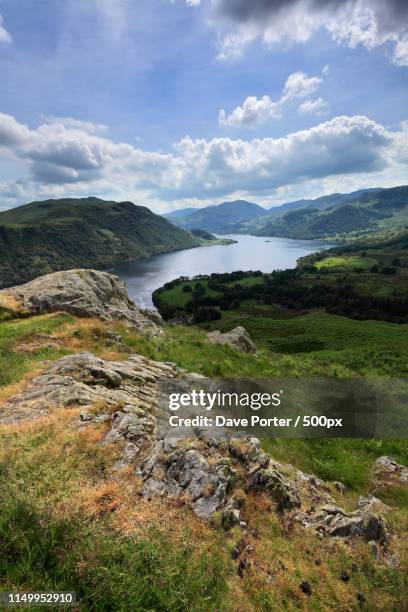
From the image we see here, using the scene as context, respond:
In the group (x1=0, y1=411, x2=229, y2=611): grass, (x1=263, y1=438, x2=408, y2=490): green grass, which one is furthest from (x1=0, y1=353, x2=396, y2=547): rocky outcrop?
(x1=263, y1=438, x2=408, y2=490): green grass

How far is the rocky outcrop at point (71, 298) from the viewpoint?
28250mm

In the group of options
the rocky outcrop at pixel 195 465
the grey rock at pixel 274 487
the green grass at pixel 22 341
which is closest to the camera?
the rocky outcrop at pixel 195 465

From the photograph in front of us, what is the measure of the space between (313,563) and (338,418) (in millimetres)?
14683

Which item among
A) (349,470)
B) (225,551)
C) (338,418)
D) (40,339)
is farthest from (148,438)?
(338,418)

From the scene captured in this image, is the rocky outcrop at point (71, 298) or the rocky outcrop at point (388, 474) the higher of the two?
the rocky outcrop at point (71, 298)

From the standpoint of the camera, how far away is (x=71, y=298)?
96.9ft

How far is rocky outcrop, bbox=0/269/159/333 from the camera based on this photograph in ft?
92.7

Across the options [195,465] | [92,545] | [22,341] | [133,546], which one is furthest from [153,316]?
[92,545]

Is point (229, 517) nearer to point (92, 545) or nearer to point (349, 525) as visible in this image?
point (92, 545)

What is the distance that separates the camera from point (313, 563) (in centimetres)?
876

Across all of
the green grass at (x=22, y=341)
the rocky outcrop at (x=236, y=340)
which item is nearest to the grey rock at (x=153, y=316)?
the rocky outcrop at (x=236, y=340)

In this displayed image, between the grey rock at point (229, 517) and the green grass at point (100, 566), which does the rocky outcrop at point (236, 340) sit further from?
the green grass at point (100, 566)

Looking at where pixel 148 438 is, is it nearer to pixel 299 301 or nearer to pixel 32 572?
pixel 32 572

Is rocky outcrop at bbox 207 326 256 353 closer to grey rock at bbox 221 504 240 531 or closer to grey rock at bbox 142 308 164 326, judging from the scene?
grey rock at bbox 142 308 164 326
